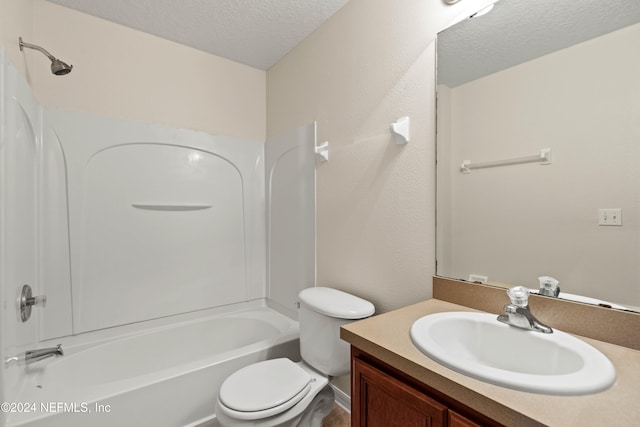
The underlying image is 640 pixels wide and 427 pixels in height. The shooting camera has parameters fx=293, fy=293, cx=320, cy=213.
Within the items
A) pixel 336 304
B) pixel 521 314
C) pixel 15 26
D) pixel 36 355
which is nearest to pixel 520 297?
pixel 521 314

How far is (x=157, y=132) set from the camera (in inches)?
83.1

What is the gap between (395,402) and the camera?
2.65ft

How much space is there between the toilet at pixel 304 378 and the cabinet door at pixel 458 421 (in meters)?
0.75

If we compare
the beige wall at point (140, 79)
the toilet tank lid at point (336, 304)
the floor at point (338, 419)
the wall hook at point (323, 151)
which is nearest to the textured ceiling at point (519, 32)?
the wall hook at point (323, 151)

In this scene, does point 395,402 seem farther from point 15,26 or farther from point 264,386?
point 15,26

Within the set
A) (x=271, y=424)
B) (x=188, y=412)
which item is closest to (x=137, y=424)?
(x=188, y=412)

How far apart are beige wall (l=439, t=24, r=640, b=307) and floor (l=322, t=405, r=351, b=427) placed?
3.60 ft

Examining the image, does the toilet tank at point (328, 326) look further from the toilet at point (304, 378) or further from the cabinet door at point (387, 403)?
the cabinet door at point (387, 403)

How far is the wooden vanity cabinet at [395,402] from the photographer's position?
670mm

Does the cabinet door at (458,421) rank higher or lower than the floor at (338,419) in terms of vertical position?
higher

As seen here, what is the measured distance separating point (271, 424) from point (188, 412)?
58cm

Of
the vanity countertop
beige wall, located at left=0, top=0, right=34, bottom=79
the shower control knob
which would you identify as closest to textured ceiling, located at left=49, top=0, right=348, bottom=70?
beige wall, located at left=0, top=0, right=34, bottom=79

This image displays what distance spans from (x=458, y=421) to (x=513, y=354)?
15.6 inches

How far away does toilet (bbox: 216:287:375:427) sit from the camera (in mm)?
1242
